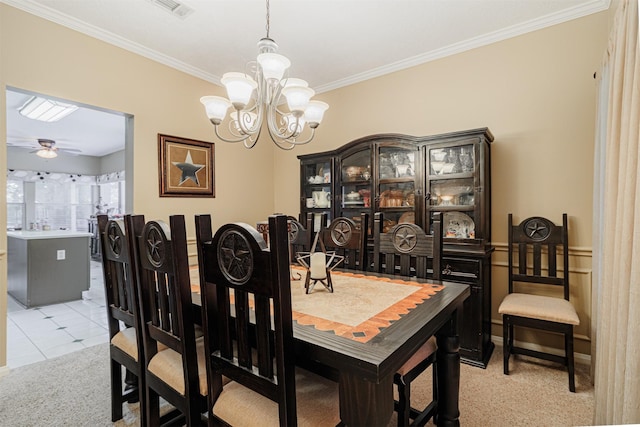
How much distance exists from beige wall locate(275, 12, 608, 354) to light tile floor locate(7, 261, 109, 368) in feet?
12.4

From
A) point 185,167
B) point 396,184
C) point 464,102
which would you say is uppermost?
point 464,102

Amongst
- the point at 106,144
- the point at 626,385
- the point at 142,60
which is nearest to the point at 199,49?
the point at 142,60

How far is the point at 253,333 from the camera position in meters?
1.23

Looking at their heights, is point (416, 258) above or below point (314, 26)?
below

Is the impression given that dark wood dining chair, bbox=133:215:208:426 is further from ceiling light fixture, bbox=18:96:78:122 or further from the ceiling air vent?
ceiling light fixture, bbox=18:96:78:122

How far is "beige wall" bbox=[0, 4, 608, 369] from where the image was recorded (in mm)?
2453

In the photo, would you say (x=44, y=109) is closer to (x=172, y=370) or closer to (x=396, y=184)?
(x=172, y=370)

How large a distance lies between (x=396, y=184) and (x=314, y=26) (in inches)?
62.2

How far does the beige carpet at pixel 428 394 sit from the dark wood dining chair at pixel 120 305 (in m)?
0.30

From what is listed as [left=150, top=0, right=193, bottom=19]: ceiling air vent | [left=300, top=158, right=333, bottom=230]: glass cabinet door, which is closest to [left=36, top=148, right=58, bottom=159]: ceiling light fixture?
[left=150, top=0, right=193, bottom=19]: ceiling air vent

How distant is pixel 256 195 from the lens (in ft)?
13.8

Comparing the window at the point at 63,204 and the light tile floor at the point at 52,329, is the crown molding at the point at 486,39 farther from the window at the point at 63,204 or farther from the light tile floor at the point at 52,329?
the window at the point at 63,204

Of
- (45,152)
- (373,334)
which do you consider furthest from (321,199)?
(45,152)

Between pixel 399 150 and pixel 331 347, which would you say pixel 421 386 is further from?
pixel 399 150
